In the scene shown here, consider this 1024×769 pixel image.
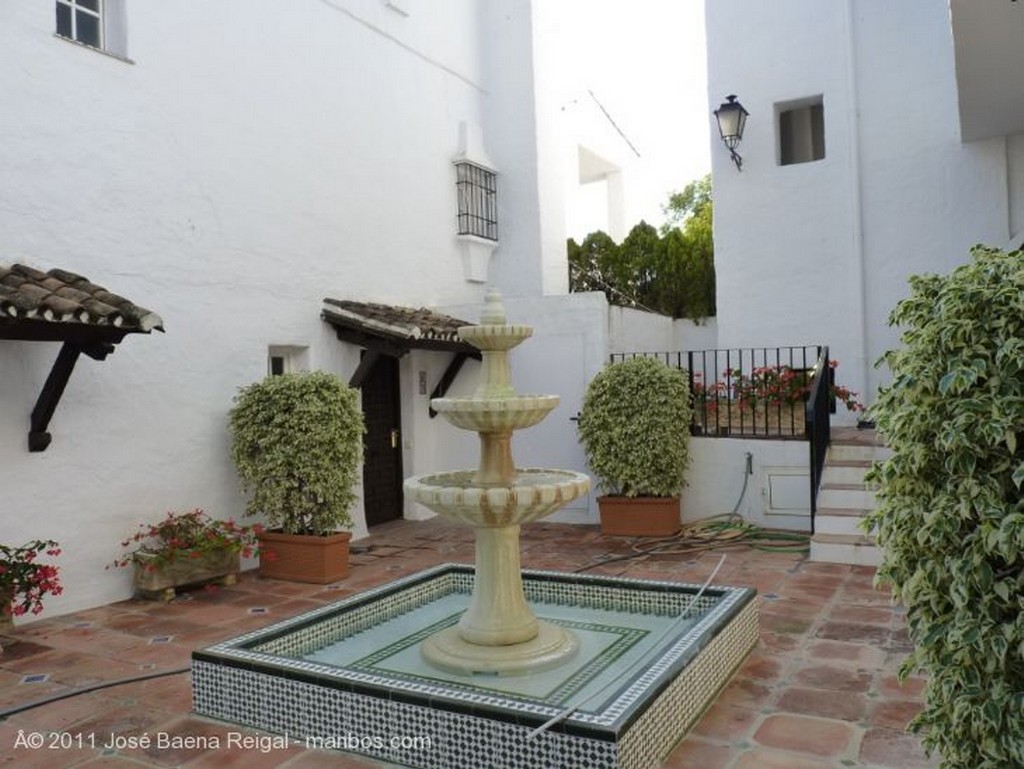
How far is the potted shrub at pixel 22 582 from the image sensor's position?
536 centimetres

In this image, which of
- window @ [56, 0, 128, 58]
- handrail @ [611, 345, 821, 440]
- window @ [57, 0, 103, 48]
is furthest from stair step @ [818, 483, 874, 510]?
window @ [57, 0, 103, 48]

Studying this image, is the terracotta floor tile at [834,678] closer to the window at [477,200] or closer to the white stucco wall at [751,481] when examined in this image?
the white stucco wall at [751,481]

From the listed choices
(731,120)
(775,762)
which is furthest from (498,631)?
(731,120)

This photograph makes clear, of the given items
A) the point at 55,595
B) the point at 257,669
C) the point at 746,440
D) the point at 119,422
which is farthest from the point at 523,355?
the point at 257,669

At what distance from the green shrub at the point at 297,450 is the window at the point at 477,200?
183 inches

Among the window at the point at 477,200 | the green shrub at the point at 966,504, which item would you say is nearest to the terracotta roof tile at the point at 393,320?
the window at the point at 477,200

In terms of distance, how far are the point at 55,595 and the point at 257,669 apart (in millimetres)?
2919

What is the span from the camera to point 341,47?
9312mm

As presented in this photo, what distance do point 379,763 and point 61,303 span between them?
144 inches

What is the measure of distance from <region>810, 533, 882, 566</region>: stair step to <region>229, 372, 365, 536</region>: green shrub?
4.37 metres

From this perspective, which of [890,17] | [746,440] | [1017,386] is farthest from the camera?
[890,17]

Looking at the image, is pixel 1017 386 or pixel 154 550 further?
pixel 154 550

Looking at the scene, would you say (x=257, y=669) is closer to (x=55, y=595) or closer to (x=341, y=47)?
(x=55, y=595)

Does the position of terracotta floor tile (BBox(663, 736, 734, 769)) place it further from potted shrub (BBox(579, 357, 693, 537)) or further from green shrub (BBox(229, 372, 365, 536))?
potted shrub (BBox(579, 357, 693, 537))
